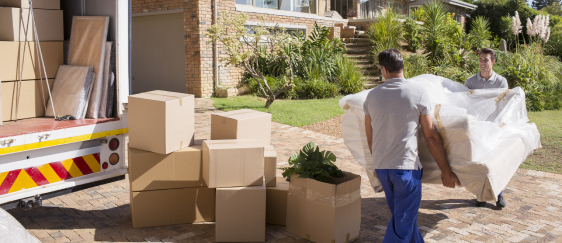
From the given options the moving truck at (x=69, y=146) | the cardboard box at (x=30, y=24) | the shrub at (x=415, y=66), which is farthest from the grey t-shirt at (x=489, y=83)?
the shrub at (x=415, y=66)

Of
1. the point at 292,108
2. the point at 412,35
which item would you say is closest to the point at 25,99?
the point at 292,108

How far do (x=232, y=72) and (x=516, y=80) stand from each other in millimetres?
7931

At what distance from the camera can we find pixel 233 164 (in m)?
3.79

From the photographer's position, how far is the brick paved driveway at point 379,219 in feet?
13.1

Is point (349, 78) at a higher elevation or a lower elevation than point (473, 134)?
higher

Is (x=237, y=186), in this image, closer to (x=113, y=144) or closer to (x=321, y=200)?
(x=321, y=200)

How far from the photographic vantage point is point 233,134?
4188 millimetres

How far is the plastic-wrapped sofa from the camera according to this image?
3514 mm

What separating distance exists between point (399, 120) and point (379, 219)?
5.40 feet

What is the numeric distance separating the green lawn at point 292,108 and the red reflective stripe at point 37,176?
5930 mm

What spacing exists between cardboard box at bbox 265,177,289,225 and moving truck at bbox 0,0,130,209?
1.51 m

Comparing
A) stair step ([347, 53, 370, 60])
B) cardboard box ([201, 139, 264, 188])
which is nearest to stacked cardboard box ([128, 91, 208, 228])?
cardboard box ([201, 139, 264, 188])

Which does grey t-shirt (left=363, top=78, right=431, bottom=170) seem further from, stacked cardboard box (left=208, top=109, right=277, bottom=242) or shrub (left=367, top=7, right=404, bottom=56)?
shrub (left=367, top=7, right=404, bottom=56)

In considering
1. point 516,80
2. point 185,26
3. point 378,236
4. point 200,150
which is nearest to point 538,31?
point 516,80
